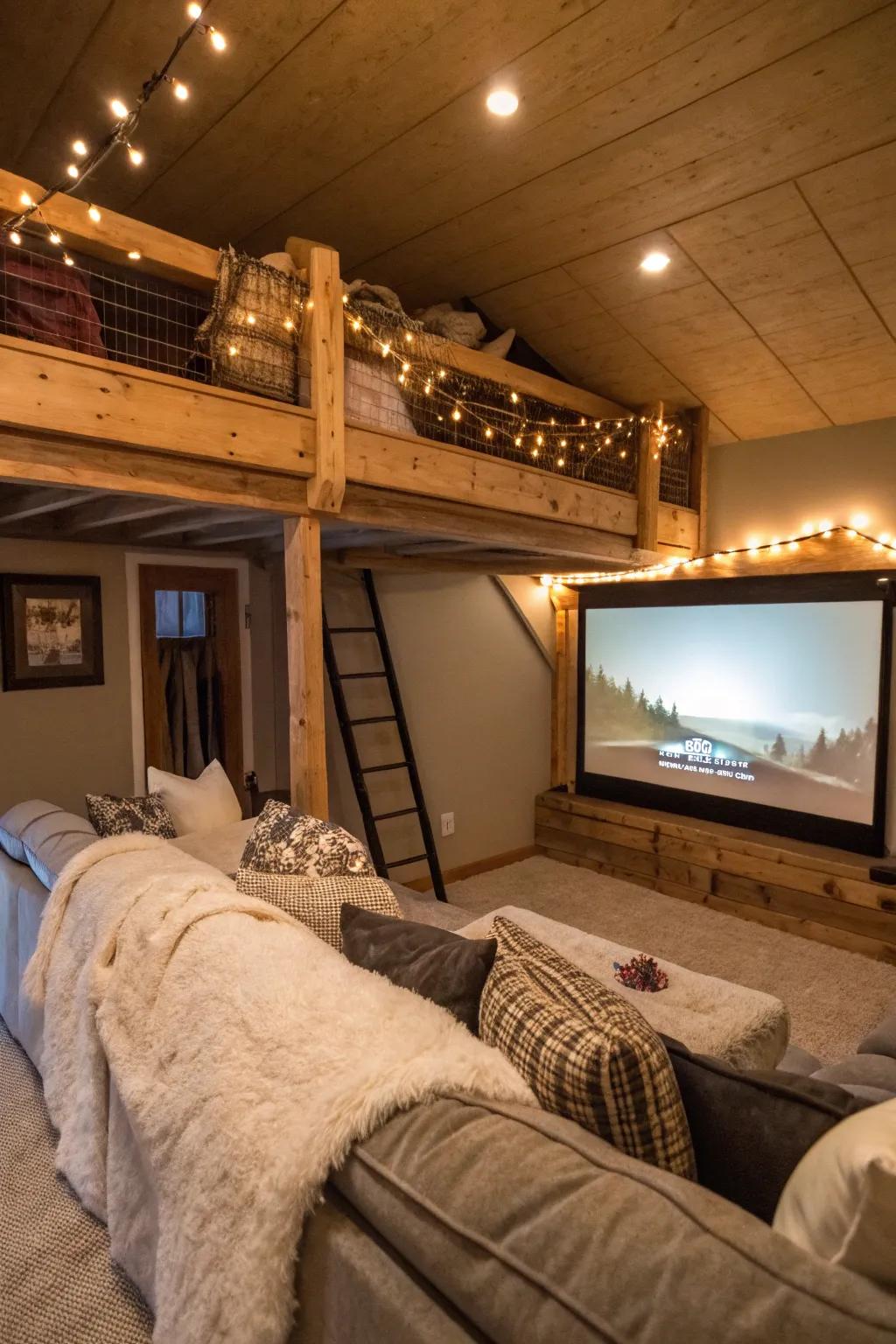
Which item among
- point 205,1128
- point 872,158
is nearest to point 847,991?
point 205,1128

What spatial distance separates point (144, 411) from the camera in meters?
2.16

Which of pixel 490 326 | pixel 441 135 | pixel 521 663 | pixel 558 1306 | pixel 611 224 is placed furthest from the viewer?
pixel 521 663

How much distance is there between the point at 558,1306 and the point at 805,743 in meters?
3.74

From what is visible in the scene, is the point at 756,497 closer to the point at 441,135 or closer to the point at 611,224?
the point at 611,224

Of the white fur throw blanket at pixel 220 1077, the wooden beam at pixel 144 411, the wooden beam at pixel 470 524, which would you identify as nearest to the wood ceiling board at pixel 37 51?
the wooden beam at pixel 144 411

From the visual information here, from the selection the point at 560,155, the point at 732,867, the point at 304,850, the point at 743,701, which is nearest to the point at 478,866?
the point at 732,867

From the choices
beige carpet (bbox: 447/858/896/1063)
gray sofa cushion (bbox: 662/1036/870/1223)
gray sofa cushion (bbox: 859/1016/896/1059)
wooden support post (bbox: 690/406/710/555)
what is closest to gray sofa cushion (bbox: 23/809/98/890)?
gray sofa cushion (bbox: 662/1036/870/1223)

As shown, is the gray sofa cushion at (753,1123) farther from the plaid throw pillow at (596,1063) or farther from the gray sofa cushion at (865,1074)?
the gray sofa cushion at (865,1074)

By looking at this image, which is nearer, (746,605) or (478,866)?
(746,605)

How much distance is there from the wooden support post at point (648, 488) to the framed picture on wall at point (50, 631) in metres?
2.75

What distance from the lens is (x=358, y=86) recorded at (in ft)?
8.74

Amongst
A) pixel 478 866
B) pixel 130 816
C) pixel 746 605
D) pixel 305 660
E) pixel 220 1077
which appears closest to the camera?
pixel 220 1077

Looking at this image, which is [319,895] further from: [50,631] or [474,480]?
[50,631]

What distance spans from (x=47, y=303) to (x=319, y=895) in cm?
182
